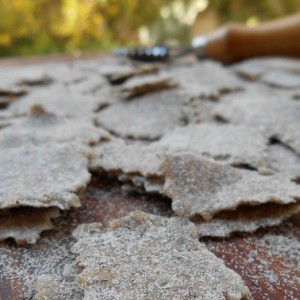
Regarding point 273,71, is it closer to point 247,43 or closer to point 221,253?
point 247,43

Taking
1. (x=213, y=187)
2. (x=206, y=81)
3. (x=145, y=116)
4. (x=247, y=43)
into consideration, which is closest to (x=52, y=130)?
(x=145, y=116)

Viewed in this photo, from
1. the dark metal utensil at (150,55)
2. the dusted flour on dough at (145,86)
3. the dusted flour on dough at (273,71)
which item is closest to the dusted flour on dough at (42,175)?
the dusted flour on dough at (145,86)

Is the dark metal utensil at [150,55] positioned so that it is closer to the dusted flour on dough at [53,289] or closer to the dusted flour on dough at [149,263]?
the dusted flour on dough at [149,263]

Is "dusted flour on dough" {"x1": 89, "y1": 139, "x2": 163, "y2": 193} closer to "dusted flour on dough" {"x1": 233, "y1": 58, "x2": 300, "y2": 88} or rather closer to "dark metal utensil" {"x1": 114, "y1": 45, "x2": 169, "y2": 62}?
"dusted flour on dough" {"x1": 233, "y1": 58, "x2": 300, "y2": 88}

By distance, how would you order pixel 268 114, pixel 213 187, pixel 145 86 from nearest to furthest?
pixel 213 187, pixel 268 114, pixel 145 86

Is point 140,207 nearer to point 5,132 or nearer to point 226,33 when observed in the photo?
point 5,132

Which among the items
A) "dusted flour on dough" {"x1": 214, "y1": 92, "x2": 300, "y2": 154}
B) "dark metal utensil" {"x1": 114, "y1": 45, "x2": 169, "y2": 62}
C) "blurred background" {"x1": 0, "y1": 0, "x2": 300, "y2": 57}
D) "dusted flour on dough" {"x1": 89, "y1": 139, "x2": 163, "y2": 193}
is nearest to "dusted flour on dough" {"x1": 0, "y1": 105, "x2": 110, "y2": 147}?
"dusted flour on dough" {"x1": 89, "y1": 139, "x2": 163, "y2": 193}
